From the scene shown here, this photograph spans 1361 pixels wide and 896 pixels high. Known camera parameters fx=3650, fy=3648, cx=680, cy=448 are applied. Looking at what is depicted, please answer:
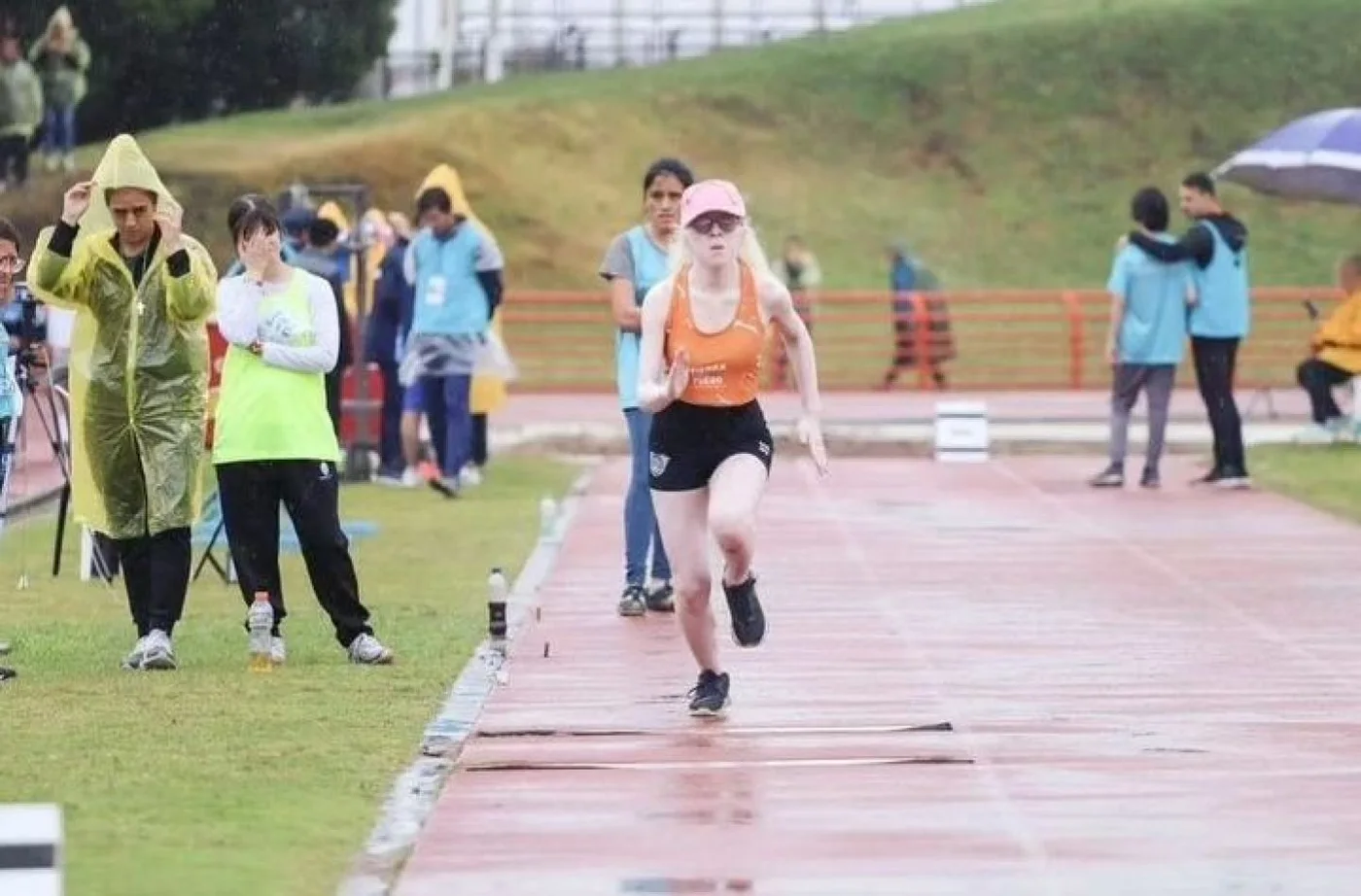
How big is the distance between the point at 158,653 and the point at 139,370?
3.34ft

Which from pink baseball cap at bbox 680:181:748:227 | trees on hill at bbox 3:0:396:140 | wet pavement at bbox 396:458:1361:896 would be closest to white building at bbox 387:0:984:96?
trees on hill at bbox 3:0:396:140

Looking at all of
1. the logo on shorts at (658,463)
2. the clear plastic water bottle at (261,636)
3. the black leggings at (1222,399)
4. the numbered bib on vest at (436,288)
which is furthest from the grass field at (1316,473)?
the logo on shorts at (658,463)

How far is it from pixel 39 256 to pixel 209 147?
3980cm

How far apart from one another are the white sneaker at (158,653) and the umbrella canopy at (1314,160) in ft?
45.5

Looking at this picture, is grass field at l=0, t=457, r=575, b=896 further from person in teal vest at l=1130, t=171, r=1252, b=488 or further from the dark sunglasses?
person in teal vest at l=1130, t=171, r=1252, b=488

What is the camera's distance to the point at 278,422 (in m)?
13.2

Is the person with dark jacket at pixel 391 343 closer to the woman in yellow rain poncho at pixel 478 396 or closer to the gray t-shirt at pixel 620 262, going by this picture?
the woman in yellow rain poncho at pixel 478 396

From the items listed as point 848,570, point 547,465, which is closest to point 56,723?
point 848,570

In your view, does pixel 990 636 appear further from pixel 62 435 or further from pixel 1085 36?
pixel 1085 36

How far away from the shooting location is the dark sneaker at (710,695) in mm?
11758

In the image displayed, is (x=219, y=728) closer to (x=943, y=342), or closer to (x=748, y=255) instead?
(x=748, y=255)

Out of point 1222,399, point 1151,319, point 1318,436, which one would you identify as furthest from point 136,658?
point 1318,436

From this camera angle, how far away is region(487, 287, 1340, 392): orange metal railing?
42.2m

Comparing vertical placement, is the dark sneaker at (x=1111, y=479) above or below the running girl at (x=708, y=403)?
below
